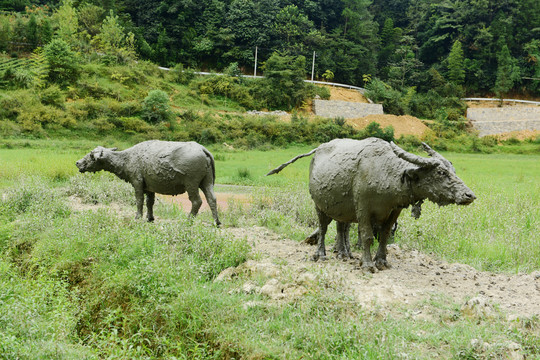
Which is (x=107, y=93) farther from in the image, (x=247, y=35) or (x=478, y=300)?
(x=478, y=300)

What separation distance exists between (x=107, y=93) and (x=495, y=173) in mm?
26597

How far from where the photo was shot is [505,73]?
4659cm

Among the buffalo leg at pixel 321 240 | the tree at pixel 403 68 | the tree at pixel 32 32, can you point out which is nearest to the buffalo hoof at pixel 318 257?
the buffalo leg at pixel 321 240

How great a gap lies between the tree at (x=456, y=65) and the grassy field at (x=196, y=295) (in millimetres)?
43997

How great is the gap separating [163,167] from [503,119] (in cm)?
4487

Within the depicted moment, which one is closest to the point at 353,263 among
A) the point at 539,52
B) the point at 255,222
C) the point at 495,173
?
the point at 255,222

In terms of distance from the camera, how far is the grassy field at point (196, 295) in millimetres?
3791

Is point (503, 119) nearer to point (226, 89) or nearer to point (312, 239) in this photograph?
point (226, 89)

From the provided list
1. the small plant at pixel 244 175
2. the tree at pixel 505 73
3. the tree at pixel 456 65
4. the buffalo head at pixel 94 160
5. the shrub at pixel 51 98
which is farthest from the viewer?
the tree at pixel 456 65

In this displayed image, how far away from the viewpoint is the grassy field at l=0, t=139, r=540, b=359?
379 centimetres

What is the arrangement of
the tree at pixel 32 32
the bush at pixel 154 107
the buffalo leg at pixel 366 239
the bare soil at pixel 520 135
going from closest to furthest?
the buffalo leg at pixel 366 239 → the bush at pixel 154 107 → the bare soil at pixel 520 135 → the tree at pixel 32 32

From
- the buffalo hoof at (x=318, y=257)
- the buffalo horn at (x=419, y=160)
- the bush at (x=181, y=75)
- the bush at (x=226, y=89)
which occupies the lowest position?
the buffalo hoof at (x=318, y=257)

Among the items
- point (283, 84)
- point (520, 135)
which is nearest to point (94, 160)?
point (283, 84)

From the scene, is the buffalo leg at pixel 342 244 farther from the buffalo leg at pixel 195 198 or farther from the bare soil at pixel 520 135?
the bare soil at pixel 520 135
